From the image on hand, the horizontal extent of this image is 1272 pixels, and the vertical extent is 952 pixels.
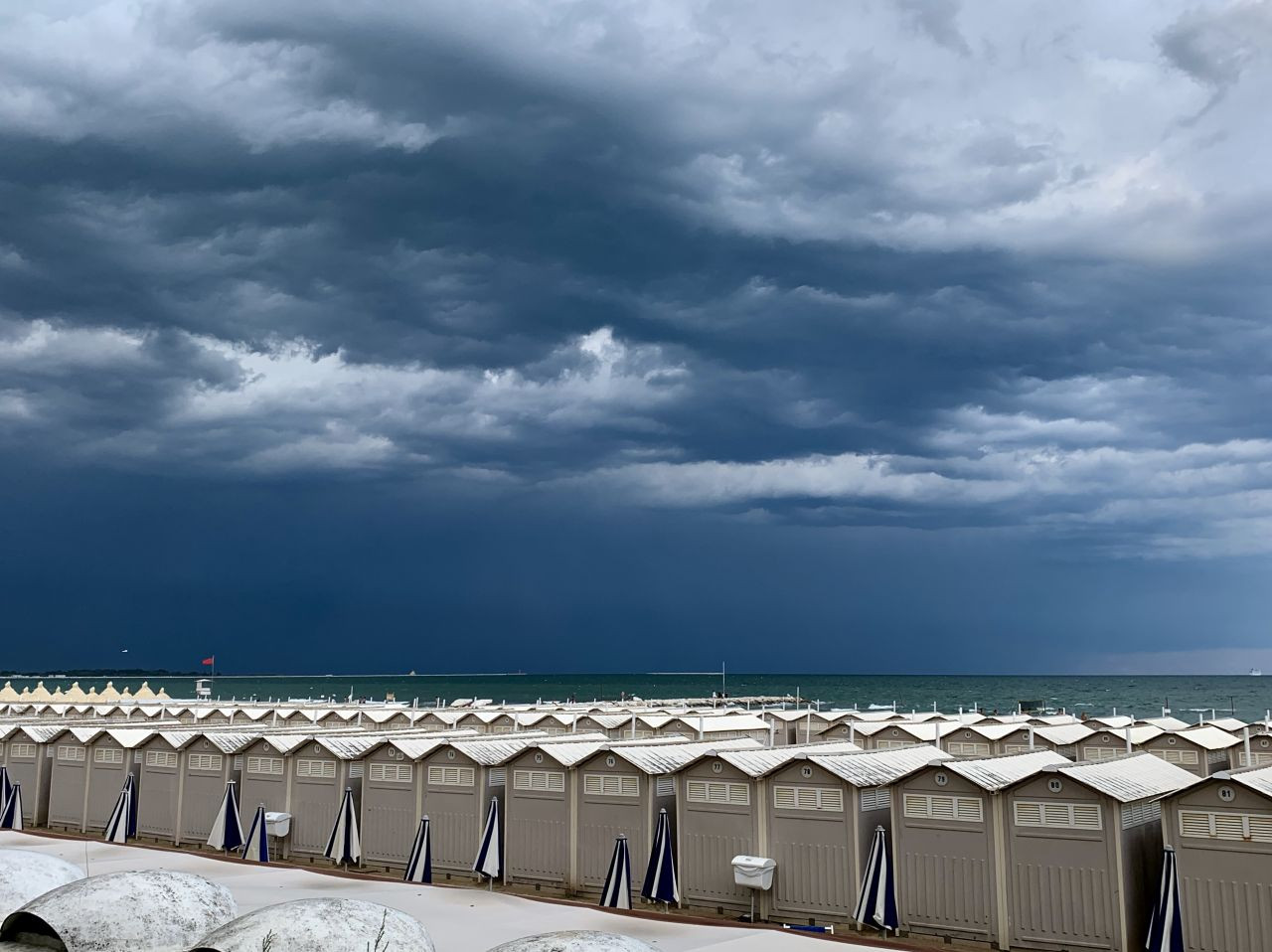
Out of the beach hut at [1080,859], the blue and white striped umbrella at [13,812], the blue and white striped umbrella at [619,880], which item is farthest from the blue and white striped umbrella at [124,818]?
the beach hut at [1080,859]

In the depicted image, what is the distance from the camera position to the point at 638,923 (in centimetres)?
2178

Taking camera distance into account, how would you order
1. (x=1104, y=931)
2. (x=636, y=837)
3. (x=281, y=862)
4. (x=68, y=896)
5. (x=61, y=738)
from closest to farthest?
(x=68, y=896)
(x=1104, y=931)
(x=636, y=837)
(x=281, y=862)
(x=61, y=738)

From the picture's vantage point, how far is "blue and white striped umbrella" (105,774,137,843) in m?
35.6

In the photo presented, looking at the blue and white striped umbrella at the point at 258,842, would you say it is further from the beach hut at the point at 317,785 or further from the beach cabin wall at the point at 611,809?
the beach cabin wall at the point at 611,809

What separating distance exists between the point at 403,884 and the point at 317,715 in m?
36.7

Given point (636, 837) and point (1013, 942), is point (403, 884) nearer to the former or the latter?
point (636, 837)

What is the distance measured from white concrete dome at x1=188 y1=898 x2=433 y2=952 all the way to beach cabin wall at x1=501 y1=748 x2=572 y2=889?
47.2ft

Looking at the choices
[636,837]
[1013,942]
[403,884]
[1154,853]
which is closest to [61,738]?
[403,884]

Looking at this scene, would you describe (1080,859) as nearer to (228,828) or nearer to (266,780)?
(266,780)

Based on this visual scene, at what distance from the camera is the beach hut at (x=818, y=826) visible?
24.2m

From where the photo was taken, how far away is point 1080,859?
71.5 ft

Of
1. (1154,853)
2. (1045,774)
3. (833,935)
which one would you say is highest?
(1045,774)

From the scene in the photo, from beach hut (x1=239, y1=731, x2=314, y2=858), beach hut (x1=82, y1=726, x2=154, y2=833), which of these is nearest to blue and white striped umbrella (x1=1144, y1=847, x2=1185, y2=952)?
beach hut (x1=239, y1=731, x2=314, y2=858)

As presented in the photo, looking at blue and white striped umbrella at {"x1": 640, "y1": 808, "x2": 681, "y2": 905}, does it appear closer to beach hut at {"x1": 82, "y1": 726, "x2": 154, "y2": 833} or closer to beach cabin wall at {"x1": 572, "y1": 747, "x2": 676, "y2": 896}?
beach cabin wall at {"x1": 572, "y1": 747, "x2": 676, "y2": 896}
